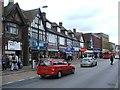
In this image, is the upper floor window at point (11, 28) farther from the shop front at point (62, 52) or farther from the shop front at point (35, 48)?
the shop front at point (62, 52)

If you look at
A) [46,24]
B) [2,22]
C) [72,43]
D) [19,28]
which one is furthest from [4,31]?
[72,43]

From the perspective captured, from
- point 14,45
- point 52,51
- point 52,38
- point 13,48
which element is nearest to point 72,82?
point 13,48

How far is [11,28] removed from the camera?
1339 inches

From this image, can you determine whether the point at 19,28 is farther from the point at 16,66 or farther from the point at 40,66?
the point at 40,66

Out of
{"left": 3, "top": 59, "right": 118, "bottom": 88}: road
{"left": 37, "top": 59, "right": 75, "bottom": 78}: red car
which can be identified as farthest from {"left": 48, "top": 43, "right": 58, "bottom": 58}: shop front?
{"left": 3, "top": 59, "right": 118, "bottom": 88}: road

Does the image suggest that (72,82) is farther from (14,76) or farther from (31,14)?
(31,14)

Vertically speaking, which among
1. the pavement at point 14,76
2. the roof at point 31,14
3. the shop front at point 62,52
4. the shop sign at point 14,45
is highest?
the roof at point 31,14

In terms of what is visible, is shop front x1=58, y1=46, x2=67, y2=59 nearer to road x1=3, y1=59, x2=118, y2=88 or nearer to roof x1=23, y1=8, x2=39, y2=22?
roof x1=23, y1=8, x2=39, y2=22

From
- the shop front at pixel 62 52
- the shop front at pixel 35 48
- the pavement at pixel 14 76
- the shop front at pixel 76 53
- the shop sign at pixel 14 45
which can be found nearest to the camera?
the pavement at pixel 14 76

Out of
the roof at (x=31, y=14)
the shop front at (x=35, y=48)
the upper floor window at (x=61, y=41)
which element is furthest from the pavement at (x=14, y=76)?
the upper floor window at (x=61, y=41)

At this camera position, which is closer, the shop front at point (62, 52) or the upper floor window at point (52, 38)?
the upper floor window at point (52, 38)

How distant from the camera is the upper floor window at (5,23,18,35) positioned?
108 ft

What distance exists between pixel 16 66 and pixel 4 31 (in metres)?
6.68

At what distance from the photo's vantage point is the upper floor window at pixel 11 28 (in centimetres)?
3288
